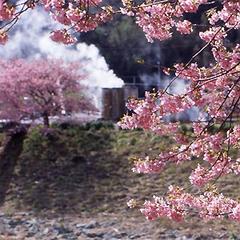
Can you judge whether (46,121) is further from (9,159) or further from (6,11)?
(6,11)

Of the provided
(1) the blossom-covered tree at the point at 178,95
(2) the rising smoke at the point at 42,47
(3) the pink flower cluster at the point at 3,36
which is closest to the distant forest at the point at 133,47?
(2) the rising smoke at the point at 42,47

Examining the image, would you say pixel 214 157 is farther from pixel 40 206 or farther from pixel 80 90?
pixel 80 90

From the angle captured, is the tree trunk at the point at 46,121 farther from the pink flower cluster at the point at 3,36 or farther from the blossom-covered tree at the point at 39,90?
the pink flower cluster at the point at 3,36

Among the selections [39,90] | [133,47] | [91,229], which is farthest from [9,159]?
[133,47]

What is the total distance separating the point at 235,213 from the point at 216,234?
3405 millimetres

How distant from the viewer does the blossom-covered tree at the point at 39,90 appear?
11.4m

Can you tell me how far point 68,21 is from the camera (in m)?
3.34

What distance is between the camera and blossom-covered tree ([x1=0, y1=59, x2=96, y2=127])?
37.3 feet

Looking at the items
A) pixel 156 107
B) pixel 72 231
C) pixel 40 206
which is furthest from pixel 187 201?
pixel 40 206

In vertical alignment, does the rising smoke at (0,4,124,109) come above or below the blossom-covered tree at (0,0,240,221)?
above

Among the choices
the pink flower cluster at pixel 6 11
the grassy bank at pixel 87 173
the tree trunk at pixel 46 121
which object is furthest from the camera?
the tree trunk at pixel 46 121

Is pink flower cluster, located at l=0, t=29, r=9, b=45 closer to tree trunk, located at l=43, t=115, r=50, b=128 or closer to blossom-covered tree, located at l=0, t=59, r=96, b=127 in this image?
blossom-covered tree, located at l=0, t=59, r=96, b=127

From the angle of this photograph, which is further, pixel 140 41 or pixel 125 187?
pixel 140 41

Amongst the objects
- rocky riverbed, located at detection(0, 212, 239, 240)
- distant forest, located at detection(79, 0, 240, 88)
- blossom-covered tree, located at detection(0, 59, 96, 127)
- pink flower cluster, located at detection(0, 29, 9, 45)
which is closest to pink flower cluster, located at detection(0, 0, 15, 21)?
pink flower cluster, located at detection(0, 29, 9, 45)
